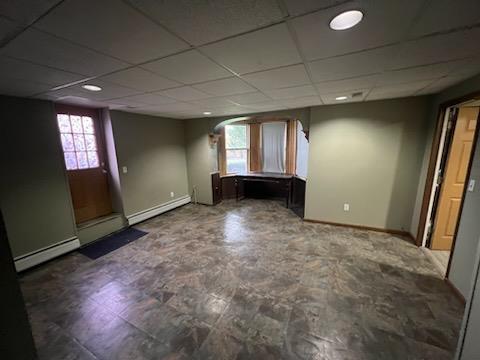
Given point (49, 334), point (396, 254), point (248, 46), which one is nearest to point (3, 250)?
point (248, 46)

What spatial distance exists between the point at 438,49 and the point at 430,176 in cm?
212

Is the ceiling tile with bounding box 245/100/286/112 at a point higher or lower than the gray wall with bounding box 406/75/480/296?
higher

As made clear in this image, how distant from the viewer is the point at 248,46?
1.31 m

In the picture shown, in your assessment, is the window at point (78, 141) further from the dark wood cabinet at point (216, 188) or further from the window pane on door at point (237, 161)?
the window pane on door at point (237, 161)

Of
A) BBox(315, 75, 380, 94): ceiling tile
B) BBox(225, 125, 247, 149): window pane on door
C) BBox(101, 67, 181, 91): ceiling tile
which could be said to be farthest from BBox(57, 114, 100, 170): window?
BBox(315, 75, 380, 94): ceiling tile

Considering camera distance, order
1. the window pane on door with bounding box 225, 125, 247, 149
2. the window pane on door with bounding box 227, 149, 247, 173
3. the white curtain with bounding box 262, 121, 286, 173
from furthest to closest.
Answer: the window pane on door with bounding box 227, 149, 247, 173 < the window pane on door with bounding box 225, 125, 247, 149 < the white curtain with bounding box 262, 121, 286, 173

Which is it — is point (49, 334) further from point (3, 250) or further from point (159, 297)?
point (3, 250)

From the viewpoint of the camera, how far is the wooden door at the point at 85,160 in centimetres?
317

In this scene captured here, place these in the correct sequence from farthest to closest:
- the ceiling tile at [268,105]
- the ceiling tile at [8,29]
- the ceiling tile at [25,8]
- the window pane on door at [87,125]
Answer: the window pane on door at [87,125]
the ceiling tile at [268,105]
the ceiling tile at [8,29]
the ceiling tile at [25,8]

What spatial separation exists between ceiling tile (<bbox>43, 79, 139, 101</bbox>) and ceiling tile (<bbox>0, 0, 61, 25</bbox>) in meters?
1.06

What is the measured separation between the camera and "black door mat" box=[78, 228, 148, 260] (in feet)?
9.92

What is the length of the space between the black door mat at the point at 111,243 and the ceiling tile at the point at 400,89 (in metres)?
4.29

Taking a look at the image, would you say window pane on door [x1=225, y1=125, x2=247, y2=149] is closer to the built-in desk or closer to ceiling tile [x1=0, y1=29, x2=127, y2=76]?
the built-in desk

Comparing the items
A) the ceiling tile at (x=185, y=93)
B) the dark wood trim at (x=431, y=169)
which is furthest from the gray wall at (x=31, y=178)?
the dark wood trim at (x=431, y=169)
